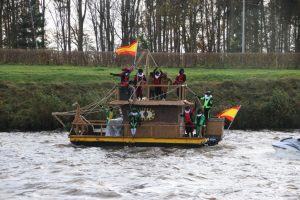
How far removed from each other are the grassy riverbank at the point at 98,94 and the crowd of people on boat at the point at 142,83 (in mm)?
9346

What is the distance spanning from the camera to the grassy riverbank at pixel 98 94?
3772 cm

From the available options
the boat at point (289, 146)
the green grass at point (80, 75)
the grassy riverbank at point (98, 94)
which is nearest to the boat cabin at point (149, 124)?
the boat at point (289, 146)

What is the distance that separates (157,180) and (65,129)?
1696 cm

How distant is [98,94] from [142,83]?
11002mm

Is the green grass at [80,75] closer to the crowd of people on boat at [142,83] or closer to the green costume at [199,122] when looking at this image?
the crowd of people on boat at [142,83]

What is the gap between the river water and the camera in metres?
19.0

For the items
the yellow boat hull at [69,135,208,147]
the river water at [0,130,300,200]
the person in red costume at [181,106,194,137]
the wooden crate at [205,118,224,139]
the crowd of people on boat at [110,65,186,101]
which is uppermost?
the crowd of people on boat at [110,65,186,101]

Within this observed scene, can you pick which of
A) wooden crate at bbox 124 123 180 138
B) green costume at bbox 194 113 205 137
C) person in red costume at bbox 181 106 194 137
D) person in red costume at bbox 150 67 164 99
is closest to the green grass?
person in red costume at bbox 150 67 164 99

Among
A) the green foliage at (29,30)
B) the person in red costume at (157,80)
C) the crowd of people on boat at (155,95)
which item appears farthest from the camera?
the green foliage at (29,30)

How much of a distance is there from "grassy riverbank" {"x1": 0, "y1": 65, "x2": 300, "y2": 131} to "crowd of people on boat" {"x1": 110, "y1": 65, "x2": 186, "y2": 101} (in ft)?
30.7

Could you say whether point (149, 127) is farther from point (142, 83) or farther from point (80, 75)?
point (80, 75)

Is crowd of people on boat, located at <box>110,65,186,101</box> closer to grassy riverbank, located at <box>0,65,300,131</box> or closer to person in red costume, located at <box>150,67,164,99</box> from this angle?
person in red costume, located at <box>150,67,164,99</box>

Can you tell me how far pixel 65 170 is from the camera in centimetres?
2275

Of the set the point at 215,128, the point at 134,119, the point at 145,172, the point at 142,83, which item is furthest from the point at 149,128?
the point at 145,172
